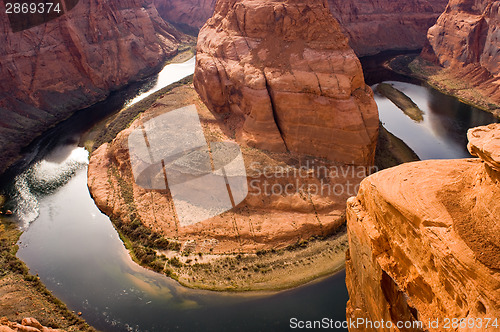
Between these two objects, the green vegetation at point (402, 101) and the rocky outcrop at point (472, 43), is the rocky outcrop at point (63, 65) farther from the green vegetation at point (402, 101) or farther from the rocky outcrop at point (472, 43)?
the rocky outcrop at point (472, 43)

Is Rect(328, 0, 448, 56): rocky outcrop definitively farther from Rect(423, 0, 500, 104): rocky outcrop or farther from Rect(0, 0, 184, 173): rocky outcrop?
Rect(0, 0, 184, 173): rocky outcrop

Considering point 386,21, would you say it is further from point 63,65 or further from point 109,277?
point 109,277

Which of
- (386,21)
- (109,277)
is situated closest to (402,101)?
(386,21)

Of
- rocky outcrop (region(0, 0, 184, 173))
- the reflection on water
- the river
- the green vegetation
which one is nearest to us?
the river

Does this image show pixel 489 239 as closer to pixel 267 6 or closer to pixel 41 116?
pixel 267 6

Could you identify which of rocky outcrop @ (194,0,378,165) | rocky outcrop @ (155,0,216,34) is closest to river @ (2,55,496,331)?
rocky outcrop @ (194,0,378,165)

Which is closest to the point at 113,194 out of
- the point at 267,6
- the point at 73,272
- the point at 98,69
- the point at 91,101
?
the point at 73,272
